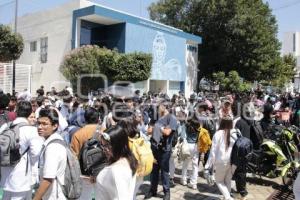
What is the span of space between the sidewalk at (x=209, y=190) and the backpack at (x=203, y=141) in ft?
2.58

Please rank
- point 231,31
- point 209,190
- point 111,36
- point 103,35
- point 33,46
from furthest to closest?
point 231,31
point 33,46
point 103,35
point 111,36
point 209,190

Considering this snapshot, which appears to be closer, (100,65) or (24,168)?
(24,168)

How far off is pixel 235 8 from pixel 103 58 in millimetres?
16700

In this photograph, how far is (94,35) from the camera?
76.3 ft

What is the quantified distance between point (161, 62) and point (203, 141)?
1968 cm

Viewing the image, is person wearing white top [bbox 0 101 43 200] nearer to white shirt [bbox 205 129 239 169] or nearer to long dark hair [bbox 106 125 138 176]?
long dark hair [bbox 106 125 138 176]

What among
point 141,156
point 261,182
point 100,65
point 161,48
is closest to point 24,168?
point 141,156

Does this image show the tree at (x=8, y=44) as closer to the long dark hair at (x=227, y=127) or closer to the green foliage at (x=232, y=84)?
the green foliage at (x=232, y=84)

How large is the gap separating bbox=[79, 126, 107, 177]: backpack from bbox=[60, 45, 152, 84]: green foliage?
1484 centimetres

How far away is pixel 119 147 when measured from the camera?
2936 millimetres

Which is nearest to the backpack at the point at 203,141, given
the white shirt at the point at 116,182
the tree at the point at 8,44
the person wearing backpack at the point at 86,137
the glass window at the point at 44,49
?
the person wearing backpack at the point at 86,137

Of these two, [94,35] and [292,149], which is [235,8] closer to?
[94,35]

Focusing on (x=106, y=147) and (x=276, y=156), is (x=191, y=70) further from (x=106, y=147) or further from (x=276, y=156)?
(x=106, y=147)

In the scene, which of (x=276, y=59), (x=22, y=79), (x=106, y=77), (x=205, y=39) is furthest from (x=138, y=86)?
(x=276, y=59)
